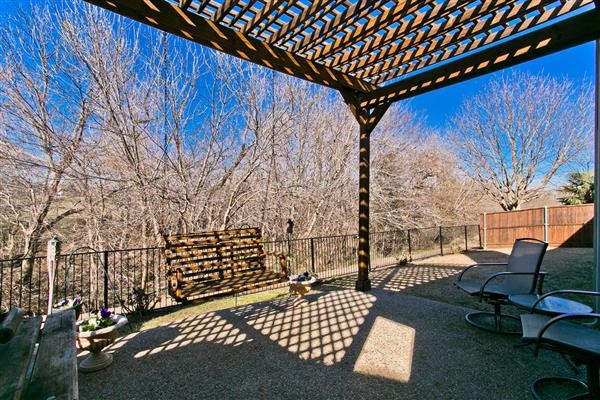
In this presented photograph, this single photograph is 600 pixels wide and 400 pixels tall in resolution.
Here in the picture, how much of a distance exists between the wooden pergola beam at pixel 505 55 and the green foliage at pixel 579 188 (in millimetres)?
11888

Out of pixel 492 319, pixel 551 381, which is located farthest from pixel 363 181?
pixel 551 381

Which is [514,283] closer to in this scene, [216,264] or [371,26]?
[371,26]

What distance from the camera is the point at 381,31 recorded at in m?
3.40

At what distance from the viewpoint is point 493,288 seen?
3.09 m

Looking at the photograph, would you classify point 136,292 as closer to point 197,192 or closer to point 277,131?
point 197,192

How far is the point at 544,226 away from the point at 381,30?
33.6ft

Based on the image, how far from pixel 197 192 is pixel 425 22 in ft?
16.4

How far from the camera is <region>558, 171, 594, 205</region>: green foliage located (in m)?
11.4

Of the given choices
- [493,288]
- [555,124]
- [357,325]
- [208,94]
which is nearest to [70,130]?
[208,94]

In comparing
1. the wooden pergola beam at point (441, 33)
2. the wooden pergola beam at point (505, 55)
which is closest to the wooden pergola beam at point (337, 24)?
the wooden pergola beam at point (441, 33)

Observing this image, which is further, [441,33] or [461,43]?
[461,43]

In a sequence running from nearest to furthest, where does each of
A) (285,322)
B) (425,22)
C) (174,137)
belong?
1. (425,22)
2. (285,322)
3. (174,137)

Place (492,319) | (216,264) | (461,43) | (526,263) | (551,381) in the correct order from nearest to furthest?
(551,381) < (526,263) < (492,319) < (461,43) < (216,264)

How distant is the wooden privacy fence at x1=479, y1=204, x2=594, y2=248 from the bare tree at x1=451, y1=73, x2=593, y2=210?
4.54m
